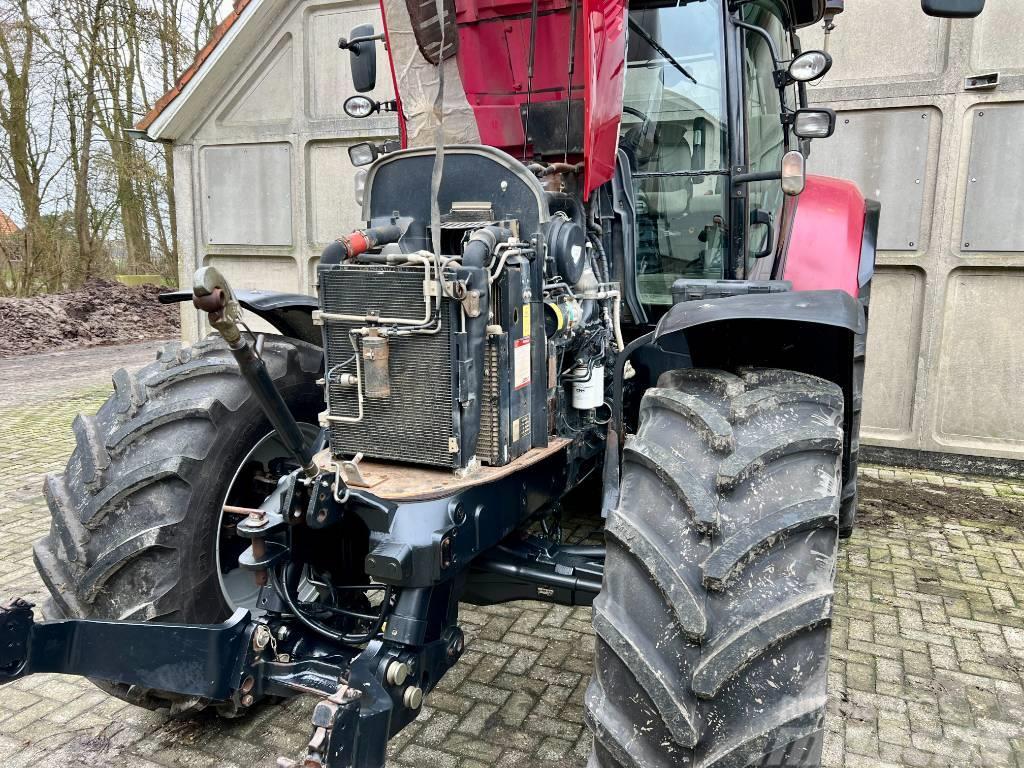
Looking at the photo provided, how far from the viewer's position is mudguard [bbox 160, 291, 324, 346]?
305 centimetres

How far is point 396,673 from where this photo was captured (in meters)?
2.01

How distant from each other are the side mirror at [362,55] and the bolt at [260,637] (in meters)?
2.52

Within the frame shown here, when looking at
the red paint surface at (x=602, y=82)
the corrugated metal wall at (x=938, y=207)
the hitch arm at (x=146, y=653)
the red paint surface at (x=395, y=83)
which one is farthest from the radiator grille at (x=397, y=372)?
the corrugated metal wall at (x=938, y=207)

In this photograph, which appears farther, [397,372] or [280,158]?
[280,158]

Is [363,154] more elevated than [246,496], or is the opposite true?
[363,154]

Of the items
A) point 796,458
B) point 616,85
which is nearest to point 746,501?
point 796,458

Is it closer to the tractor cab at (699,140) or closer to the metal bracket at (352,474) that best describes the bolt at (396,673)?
the metal bracket at (352,474)

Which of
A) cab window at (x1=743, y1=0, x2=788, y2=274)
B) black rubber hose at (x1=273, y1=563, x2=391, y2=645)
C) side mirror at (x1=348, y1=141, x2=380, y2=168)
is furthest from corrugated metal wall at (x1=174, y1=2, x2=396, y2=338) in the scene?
black rubber hose at (x1=273, y1=563, x2=391, y2=645)

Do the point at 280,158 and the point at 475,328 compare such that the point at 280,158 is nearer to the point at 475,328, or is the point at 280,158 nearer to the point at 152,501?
the point at 152,501

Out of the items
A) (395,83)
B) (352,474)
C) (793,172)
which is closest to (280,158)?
(395,83)

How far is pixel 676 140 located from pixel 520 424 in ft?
4.99

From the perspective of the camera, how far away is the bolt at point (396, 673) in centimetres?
201

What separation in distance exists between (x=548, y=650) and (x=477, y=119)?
2.21 metres

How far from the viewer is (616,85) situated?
9.00 feet
